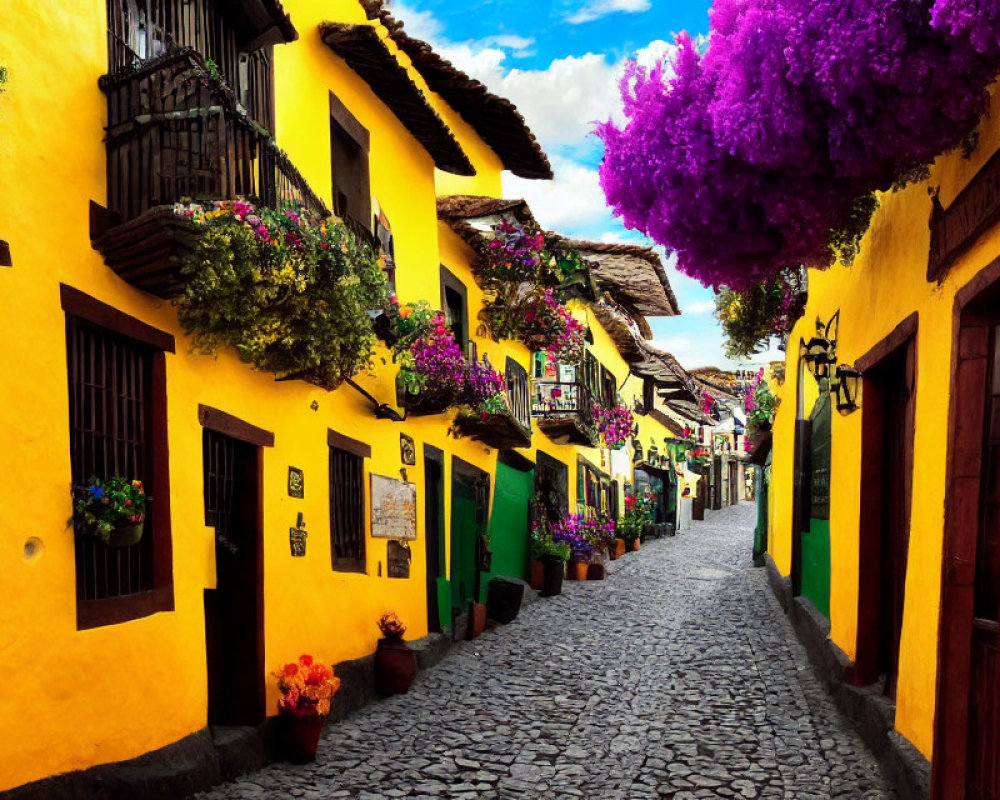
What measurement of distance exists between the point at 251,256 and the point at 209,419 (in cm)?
143

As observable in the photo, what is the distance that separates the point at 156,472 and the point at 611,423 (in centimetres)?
1776

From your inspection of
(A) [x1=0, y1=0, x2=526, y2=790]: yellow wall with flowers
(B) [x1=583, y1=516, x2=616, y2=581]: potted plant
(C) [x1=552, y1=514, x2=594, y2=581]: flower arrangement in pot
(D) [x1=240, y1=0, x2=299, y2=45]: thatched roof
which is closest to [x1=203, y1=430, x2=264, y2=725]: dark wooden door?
(A) [x1=0, y1=0, x2=526, y2=790]: yellow wall with flowers

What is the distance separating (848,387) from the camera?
8023mm

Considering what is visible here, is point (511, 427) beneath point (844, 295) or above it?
beneath

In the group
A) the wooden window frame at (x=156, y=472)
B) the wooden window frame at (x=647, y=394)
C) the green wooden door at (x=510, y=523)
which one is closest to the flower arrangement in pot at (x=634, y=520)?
the wooden window frame at (x=647, y=394)

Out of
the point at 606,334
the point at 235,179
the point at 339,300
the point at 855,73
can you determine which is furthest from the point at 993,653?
the point at 606,334

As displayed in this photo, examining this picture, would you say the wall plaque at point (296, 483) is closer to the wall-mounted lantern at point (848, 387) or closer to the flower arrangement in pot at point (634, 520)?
the wall-mounted lantern at point (848, 387)

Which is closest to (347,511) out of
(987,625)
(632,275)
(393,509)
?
(393,509)

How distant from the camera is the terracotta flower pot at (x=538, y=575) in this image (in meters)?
17.8

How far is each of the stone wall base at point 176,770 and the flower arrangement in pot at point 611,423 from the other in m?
14.7

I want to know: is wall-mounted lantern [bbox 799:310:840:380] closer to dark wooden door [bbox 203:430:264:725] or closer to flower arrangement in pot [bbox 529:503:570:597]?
dark wooden door [bbox 203:430:264:725]

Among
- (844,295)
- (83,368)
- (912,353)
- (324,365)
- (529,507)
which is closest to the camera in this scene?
(83,368)

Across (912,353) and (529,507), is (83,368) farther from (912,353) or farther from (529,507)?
(529,507)

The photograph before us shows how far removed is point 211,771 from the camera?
6.18m
